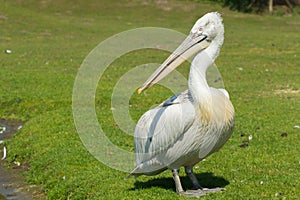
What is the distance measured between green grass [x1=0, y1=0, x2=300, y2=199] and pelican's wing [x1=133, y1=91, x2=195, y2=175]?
21.5 inches

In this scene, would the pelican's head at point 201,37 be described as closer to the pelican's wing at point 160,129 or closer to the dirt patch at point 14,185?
the pelican's wing at point 160,129

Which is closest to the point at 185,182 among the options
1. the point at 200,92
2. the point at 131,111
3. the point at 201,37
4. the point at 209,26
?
the point at 200,92

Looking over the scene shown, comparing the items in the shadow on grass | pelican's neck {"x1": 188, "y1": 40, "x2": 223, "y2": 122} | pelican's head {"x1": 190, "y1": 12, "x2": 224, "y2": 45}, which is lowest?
the shadow on grass

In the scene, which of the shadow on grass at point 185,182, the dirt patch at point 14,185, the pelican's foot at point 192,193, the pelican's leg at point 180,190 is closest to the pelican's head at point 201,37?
the pelican's leg at point 180,190

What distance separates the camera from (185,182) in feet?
26.5

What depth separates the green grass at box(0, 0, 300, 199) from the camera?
8.23 metres

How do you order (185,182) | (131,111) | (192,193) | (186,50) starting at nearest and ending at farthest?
(186,50) < (192,193) < (185,182) < (131,111)

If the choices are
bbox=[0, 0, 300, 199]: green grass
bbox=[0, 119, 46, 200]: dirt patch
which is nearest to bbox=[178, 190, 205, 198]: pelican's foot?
bbox=[0, 0, 300, 199]: green grass

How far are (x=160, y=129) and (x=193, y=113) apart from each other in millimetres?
518

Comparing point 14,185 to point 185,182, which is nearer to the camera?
point 185,182

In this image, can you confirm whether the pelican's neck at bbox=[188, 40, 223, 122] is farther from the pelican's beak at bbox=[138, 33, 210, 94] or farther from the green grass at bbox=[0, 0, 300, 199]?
the green grass at bbox=[0, 0, 300, 199]

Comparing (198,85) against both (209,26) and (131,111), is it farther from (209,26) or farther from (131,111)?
(131,111)

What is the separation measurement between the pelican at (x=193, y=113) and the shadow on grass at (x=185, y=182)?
0.96 m

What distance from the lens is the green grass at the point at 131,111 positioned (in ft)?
27.0
